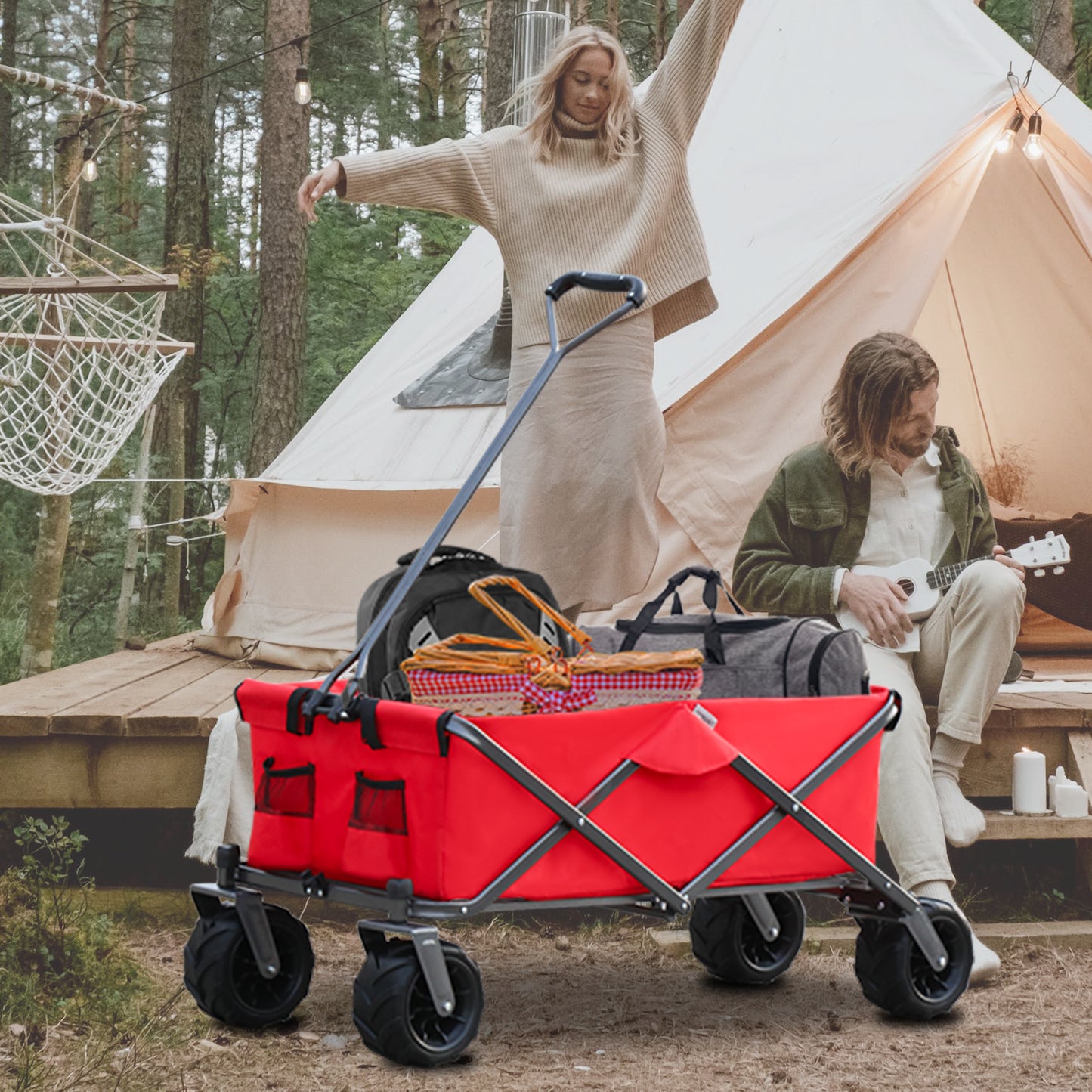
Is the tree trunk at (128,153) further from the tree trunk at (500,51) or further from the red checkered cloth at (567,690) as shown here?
the red checkered cloth at (567,690)

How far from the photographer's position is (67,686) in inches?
149

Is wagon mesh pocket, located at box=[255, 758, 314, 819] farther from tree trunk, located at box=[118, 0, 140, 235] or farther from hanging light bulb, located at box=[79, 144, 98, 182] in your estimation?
tree trunk, located at box=[118, 0, 140, 235]

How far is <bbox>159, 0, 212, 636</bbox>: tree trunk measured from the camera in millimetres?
8953

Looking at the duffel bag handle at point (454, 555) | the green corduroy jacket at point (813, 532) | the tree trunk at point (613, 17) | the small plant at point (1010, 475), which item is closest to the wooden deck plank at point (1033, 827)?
the green corduroy jacket at point (813, 532)

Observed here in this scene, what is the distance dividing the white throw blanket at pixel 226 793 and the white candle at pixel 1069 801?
1713mm

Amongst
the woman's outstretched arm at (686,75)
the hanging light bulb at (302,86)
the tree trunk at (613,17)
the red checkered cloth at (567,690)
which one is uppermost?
the tree trunk at (613,17)

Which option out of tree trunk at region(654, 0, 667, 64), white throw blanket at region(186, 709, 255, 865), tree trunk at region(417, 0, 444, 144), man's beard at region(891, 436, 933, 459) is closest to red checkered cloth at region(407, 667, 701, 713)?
white throw blanket at region(186, 709, 255, 865)

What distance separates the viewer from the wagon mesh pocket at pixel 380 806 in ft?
6.52

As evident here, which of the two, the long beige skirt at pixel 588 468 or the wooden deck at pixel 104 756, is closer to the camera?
the long beige skirt at pixel 588 468

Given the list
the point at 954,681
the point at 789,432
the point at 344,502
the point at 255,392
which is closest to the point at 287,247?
the point at 255,392

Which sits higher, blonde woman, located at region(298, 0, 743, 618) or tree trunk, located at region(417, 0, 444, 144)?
tree trunk, located at region(417, 0, 444, 144)

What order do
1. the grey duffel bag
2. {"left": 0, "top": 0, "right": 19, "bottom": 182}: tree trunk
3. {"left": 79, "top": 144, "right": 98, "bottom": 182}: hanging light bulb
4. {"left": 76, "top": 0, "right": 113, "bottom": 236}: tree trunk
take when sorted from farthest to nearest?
1. {"left": 76, "top": 0, "right": 113, "bottom": 236}: tree trunk
2. {"left": 0, "top": 0, "right": 19, "bottom": 182}: tree trunk
3. {"left": 79, "top": 144, "right": 98, "bottom": 182}: hanging light bulb
4. the grey duffel bag

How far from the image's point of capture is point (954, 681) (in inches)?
119

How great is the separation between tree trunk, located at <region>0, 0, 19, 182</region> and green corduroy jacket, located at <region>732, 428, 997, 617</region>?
32.3 ft
